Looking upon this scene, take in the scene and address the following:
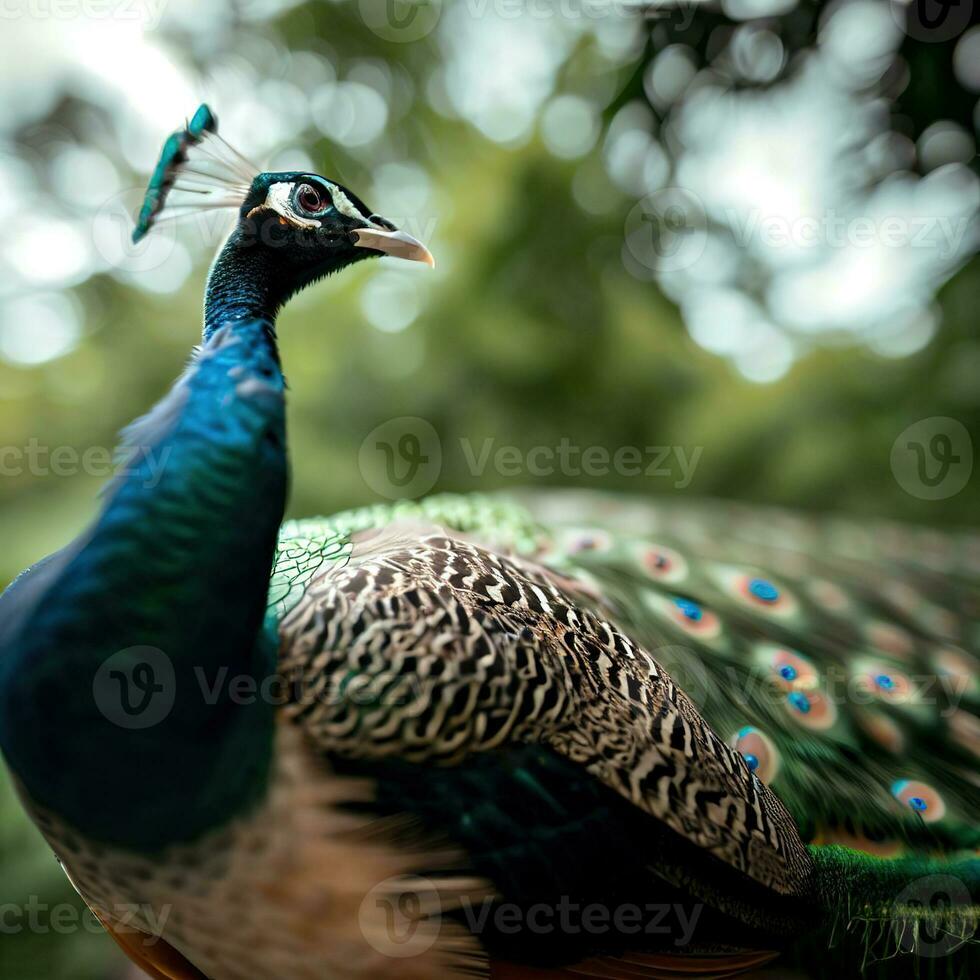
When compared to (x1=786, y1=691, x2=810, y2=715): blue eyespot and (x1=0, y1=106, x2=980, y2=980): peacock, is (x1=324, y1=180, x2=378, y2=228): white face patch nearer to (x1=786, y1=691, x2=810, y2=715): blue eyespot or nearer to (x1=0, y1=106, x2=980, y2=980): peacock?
(x1=0, y1=106, x2=980, y2=980): peacock

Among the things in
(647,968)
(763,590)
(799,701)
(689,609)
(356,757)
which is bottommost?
(647,968)

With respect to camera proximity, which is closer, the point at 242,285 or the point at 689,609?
the point at 242,285

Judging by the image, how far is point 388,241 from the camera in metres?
1.12

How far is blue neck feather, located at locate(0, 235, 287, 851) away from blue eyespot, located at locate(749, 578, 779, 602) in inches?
40.3

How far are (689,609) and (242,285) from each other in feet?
2.94

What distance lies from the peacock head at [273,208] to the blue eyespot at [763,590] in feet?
2.97

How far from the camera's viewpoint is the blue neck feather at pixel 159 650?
0.84 m

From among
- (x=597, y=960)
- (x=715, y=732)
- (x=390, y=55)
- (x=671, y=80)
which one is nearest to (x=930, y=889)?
(x=715, y=732)

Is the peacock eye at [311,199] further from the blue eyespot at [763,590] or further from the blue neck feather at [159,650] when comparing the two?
the blue eyespot at [763,590]

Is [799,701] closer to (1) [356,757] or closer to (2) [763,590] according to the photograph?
(2) [763,590]

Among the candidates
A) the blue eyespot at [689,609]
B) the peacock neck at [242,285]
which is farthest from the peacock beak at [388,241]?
the blue eyespot at [689,609]

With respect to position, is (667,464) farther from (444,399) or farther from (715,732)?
(715,732)

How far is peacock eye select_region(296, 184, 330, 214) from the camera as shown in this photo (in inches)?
43.3

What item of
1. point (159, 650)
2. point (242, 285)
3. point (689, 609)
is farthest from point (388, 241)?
point (689, 609)
